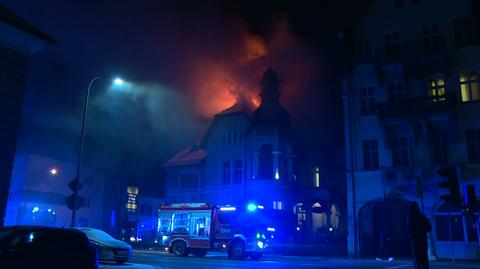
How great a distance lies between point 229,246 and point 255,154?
17099 mm

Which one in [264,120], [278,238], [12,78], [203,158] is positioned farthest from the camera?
[203,158]

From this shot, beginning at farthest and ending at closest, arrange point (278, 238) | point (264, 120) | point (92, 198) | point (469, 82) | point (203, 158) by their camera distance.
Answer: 1. point (92, 198)
2. point (203, 158)
3. point (264, 120)
4. point (278, 238)
5. point (469, 82)

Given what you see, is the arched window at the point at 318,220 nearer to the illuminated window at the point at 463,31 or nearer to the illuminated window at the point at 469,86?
the illuminated window at the point at 469,86

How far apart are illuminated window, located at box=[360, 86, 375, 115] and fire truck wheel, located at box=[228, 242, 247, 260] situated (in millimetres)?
13685

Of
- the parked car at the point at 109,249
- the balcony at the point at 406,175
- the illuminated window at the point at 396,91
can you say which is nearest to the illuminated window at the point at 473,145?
the balcony at the point at 406,175

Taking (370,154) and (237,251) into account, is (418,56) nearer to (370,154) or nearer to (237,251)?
(370,154)

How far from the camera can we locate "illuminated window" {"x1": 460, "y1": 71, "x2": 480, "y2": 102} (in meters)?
28.0

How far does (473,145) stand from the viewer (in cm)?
2770

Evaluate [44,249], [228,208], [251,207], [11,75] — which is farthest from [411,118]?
[44,249]

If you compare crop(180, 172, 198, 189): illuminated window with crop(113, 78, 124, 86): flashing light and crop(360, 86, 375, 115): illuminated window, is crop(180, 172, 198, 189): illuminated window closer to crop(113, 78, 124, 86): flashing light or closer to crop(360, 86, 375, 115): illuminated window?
crop(360, 86, 375, 115): illuminated window

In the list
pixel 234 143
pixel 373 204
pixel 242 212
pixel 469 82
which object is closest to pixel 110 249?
pixel 242 212

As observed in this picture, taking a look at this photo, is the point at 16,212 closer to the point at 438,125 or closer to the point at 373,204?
the point at 373,204

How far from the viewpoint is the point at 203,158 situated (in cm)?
4631

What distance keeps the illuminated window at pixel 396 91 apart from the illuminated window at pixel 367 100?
3.97 ft
